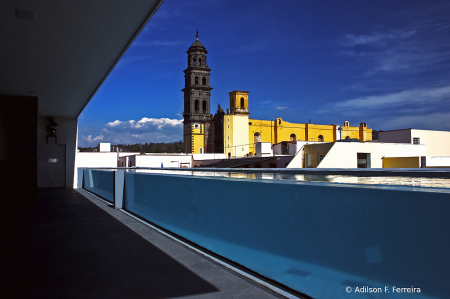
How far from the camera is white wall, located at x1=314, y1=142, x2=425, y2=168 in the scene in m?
31.1

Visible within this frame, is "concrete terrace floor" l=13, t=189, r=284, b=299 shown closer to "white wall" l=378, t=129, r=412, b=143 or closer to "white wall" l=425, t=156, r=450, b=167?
"white wall" l=425, t=156, r=450, b=167

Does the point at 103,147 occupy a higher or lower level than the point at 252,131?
lower

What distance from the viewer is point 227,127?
5578 centimetres

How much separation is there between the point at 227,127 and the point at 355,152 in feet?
87.2

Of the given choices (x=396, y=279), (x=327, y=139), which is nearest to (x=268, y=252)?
(x=396, y=279)

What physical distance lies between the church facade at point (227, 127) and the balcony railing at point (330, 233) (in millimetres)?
49184

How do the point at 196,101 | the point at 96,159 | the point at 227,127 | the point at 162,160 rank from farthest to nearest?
the point at 196,101
the point at 227,127
the point at 162,160
the point at 96,159

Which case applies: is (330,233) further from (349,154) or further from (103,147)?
(103,147)

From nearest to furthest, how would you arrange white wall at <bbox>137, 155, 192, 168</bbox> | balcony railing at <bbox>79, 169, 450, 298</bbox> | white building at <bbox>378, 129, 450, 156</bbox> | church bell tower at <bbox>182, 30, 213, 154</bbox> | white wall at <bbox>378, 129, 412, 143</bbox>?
balcony railing at <bbox>79, 169, 450, 298</bbox>
white wall at <bbox>137, 155, 192, 168</bbox>
white wall at <bbox>378, 129, 412, 143</bbox>
white building at <bbox>378, 129, 450, 156</bbox>
church bell tower at <bbox>182, 30, 213, 154</bbox>

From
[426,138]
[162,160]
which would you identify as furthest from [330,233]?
[426,138]

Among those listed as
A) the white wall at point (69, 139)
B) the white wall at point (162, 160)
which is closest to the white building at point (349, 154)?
the white wall at point (162, 160)

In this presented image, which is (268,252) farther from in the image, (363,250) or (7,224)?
(7,224)

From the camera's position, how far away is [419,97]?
13288 cm

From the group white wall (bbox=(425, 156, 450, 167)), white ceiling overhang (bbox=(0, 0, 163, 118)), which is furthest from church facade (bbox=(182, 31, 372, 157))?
white ceiling overhang (bbox=(0, 0, 163, 118))
